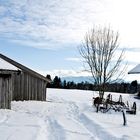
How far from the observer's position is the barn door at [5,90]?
20.4 metres

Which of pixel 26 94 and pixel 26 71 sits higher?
pixel 26 71

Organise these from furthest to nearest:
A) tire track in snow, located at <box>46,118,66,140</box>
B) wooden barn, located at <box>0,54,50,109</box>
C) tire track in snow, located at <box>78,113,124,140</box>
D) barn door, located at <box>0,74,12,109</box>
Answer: wooden barn, located at <box>0,54,50,109</box>
barn door, located at <box>0,74,12,109</box>
tire track in snow, located at <box>78,113,124,140</box>
tire track in snow, located at <box>46,118,66,140</box>

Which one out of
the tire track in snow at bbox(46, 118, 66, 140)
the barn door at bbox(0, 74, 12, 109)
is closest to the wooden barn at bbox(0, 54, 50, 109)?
the barn door at bbox(0, 74, 12, 109)

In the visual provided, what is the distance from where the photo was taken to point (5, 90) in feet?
67.5

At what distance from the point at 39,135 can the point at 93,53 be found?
17741mm

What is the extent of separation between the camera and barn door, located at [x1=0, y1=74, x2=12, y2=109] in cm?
2036

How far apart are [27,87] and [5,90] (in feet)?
27.6

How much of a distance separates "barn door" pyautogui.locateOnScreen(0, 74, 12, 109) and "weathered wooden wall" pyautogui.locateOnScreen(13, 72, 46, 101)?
7486mm

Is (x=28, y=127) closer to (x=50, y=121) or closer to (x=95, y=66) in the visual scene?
(x=50, y=121)

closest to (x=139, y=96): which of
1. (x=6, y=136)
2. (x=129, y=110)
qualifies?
(x=129, y=110)

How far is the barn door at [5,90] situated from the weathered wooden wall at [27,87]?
7.49 metres

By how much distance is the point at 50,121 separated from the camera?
52.2 feet

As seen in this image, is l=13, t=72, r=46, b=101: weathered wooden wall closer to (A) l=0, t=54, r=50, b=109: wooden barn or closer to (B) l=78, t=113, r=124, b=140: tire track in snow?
(A) l=0, t=54, r=50, b=109: wooden barn

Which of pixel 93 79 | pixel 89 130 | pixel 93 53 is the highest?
pixel 93 53
